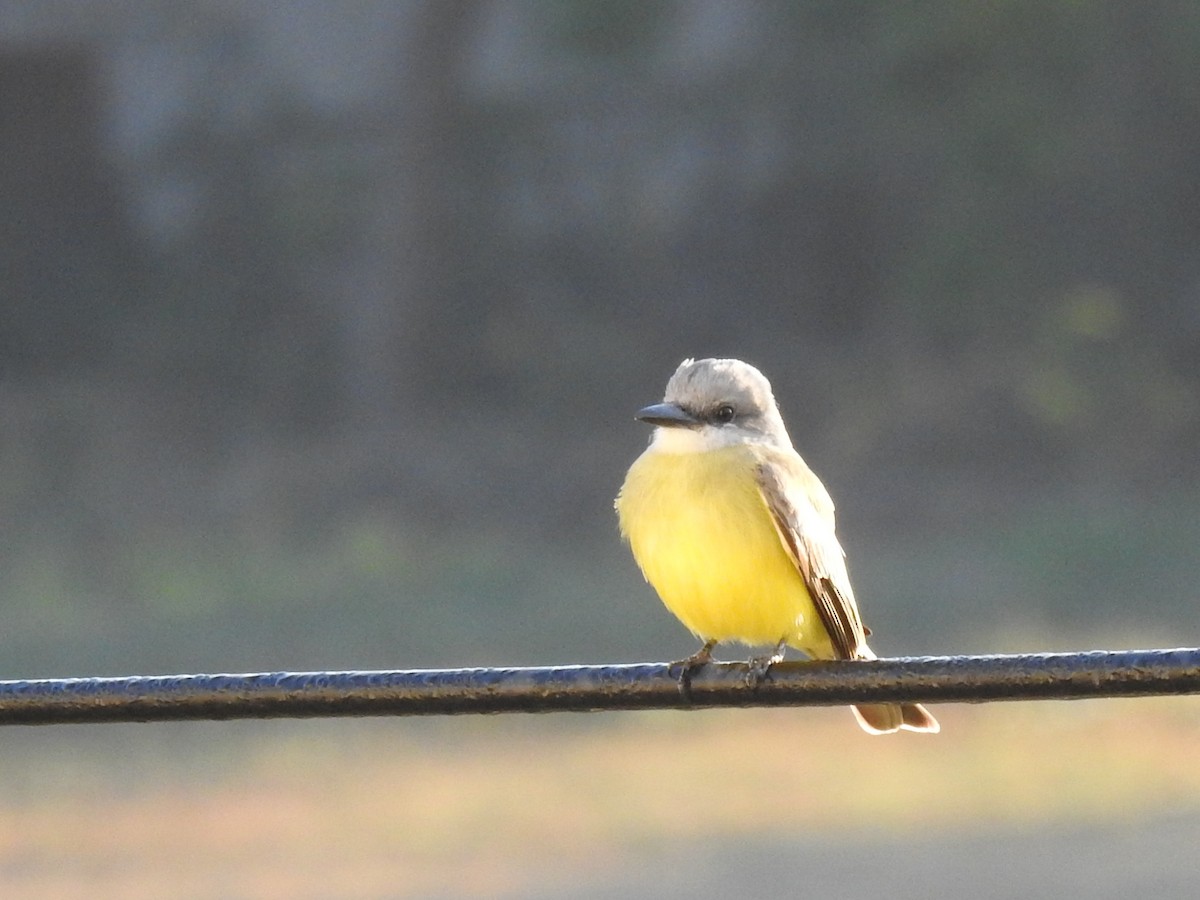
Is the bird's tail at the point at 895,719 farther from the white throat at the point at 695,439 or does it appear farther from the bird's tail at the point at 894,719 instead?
the white throat at the point at 695,439

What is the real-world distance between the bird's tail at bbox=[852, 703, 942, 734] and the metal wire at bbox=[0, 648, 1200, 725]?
868 millimetres

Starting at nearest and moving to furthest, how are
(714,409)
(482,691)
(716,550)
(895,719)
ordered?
(482,691)
(716,550)
(895,719)
(714,409)

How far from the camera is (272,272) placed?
18.9 metres

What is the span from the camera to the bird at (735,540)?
8.98ft

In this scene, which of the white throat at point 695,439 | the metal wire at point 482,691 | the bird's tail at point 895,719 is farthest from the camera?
the white throat at point 695,439

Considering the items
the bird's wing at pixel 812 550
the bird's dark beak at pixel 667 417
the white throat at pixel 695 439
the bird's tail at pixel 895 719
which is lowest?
the bird's tail at pixel 895 719

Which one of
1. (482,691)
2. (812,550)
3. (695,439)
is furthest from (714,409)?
(482,691)

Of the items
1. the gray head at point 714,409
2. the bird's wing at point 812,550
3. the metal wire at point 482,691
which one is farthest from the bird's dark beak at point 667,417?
the metal wire at point 482,691

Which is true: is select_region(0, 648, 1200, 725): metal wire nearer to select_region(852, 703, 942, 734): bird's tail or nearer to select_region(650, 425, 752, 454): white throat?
select_region(852, 703, 942, 734): bird's tail

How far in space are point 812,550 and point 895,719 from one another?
27cm

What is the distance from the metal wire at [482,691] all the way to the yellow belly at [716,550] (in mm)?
869

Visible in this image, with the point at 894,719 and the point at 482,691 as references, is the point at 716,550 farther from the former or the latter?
the point at 482,691

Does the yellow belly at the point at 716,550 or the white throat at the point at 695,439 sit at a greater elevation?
the white throat at the point at 695,439

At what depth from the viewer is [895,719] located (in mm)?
2832
